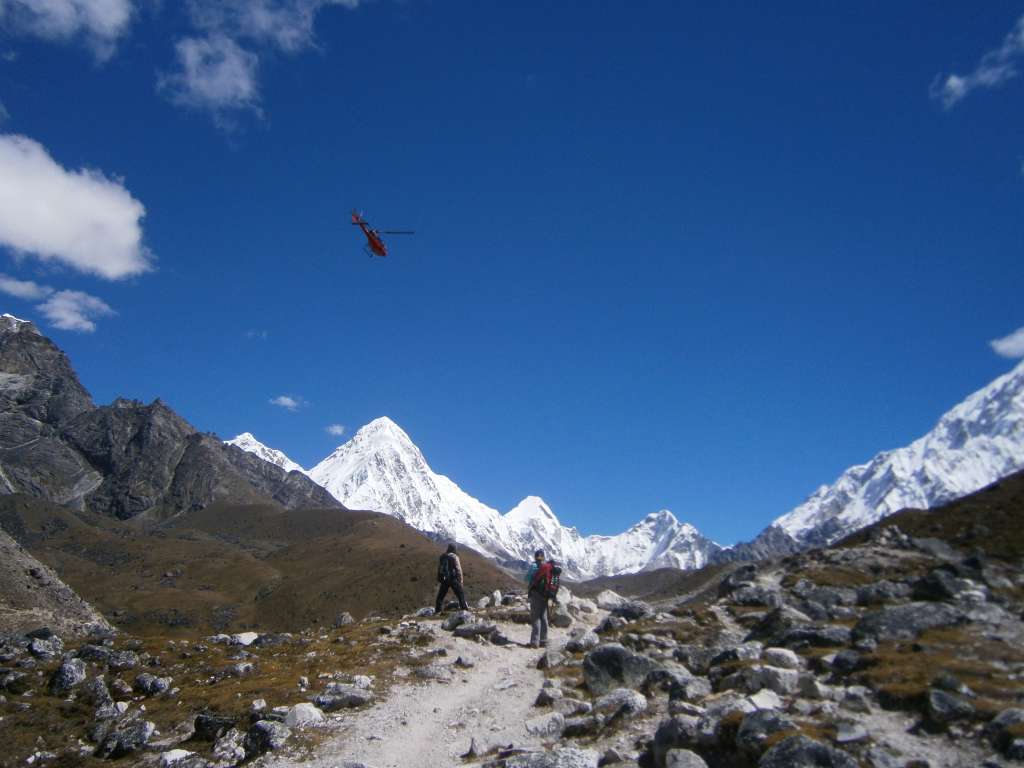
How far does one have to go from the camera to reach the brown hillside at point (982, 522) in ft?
195

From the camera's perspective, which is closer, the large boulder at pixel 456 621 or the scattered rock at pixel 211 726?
the scattered rock at pixel 211 726

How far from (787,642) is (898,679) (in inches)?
264

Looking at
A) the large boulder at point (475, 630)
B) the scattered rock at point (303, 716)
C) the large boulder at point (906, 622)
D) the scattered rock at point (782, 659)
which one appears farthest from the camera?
the large boulder at point (475, 630)

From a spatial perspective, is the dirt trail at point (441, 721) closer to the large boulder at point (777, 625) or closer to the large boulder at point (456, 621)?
the large boulder at point (456, 621)

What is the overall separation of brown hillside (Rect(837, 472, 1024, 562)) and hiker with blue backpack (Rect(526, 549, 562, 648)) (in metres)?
40.2

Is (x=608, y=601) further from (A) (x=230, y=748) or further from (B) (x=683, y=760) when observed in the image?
(B) (x=683, y=760)

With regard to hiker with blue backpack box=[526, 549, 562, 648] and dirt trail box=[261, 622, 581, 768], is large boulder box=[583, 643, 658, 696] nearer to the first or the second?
dirt trail box=[261, 622, 581, 768]

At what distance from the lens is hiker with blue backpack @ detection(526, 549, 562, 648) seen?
2942 centimetres

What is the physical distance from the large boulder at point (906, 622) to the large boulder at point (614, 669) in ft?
19.7

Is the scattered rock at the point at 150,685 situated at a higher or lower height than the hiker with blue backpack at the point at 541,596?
lower

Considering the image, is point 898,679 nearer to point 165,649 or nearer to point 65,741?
point 65,741

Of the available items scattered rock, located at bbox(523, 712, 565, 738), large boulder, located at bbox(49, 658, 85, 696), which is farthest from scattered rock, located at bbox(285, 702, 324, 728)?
large boulder, located at bbox(49, 658, 85, 696)

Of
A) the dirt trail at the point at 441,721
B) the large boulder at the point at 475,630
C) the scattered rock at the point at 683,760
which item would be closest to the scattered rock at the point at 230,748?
the dirt trail at the point at 441,721

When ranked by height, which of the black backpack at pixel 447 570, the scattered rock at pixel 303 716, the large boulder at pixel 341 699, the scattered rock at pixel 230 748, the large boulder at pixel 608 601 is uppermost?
the black backpack at pixel 447 570
